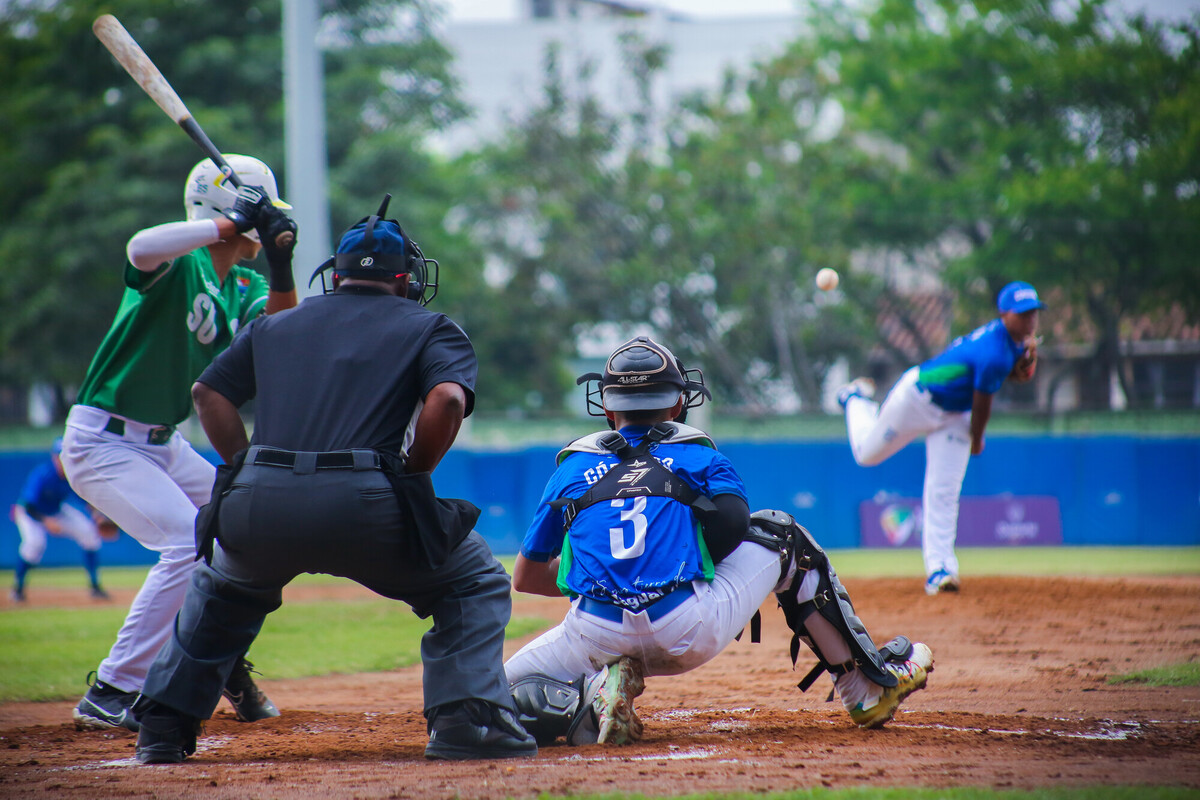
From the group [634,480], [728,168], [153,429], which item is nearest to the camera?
[634,480]

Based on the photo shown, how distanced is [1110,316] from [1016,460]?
7.48m

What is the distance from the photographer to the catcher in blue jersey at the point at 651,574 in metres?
3.50

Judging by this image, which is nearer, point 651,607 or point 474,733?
point 474,733

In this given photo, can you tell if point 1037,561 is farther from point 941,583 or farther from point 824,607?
point 824,607

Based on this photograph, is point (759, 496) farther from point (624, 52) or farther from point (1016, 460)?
point (624, 52)

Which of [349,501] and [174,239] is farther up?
[174,239]

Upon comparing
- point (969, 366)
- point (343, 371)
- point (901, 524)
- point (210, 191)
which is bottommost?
point (901, 524)

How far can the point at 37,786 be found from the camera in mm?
3141

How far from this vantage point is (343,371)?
3.31 metres

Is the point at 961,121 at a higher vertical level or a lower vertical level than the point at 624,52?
lower

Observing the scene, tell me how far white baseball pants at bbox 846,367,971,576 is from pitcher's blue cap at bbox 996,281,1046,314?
0.78m

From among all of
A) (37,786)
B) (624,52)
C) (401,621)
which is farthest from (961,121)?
(37,786)

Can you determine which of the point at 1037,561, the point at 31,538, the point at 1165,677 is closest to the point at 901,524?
the point at 1037,561

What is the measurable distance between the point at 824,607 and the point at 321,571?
1.73 meters
